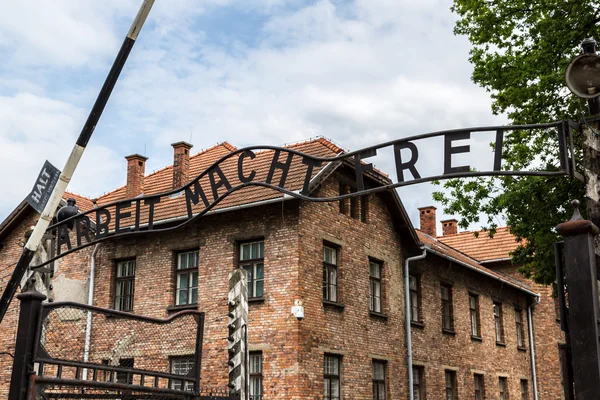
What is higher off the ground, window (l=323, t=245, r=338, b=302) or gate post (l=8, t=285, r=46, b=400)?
window (l=323, t=245, r=338, b=302)

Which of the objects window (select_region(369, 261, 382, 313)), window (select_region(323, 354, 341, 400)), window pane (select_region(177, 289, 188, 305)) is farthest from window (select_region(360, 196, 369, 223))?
window pane (select_region(177, 289, 188, 305))

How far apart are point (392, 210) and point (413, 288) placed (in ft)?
9.23

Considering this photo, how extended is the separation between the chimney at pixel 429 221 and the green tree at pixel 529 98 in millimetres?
14523

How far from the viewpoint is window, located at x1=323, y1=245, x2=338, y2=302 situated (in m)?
18.8

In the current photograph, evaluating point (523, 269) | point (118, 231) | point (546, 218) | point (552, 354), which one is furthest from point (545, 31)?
point (552, 354)

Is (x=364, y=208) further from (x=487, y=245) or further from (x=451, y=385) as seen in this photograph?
(x=487, y=245)

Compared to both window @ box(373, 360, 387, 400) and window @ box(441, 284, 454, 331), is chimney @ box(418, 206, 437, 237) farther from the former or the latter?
window @ box(373, 360, 387, 400)

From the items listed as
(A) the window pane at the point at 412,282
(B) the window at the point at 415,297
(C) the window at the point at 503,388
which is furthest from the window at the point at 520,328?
(A) the window pane at the point at 412,282

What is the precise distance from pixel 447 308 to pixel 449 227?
13871 mm

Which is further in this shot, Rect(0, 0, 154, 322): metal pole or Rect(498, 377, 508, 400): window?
Rect(498, 377, 508, 400): window

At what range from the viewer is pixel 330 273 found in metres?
19.0

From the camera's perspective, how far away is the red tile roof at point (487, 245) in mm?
32469

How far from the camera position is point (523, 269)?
19.2 metres

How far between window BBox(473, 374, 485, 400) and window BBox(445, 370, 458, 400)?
206cm
